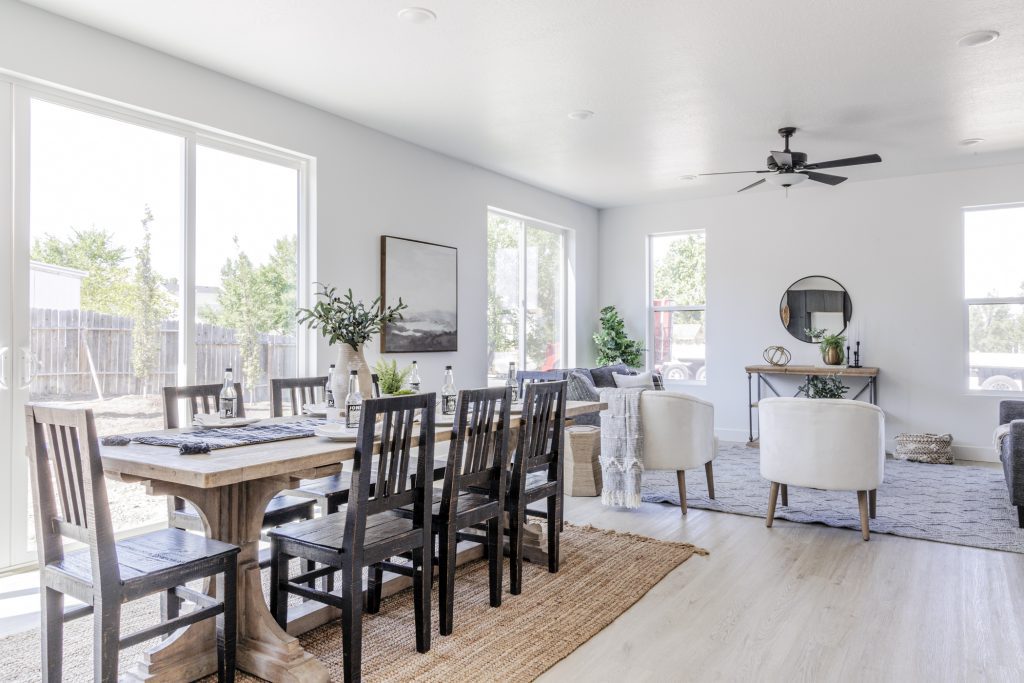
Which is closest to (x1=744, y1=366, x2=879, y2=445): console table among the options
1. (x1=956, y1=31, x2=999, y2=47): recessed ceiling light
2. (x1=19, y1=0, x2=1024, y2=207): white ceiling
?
(x1=19, y1=0, x2=1024, y2=207): white ceiling

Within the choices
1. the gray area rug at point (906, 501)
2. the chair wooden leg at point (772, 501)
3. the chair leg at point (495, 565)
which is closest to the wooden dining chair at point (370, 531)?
the chair leg at point (495, 565)

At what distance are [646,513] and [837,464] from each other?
1.22 metres

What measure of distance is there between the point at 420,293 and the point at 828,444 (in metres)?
3.24

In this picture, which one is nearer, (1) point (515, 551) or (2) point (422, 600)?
(2) point (422, 600)

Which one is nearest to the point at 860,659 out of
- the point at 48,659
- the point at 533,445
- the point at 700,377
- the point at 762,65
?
the point at 533,445

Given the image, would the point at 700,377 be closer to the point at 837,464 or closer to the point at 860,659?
the point at 837,464

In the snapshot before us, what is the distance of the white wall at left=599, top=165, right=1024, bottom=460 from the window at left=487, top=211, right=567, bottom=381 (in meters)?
1.15

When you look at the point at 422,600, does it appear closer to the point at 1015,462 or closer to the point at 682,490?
the point at 682,490

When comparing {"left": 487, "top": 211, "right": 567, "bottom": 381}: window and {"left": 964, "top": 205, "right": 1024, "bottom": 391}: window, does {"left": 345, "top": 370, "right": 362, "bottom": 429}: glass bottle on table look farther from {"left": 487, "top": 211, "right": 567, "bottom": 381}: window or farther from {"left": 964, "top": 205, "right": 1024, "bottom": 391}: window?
{"left": 964, "top": 205, "right": 1024, "bottom": 391}: window

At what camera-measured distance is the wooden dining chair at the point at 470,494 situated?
258 cm

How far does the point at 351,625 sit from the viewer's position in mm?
2129

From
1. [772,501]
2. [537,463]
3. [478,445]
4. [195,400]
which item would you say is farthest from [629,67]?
[195,400]

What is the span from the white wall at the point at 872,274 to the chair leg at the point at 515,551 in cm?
524

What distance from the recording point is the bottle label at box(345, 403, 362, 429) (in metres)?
2.62
